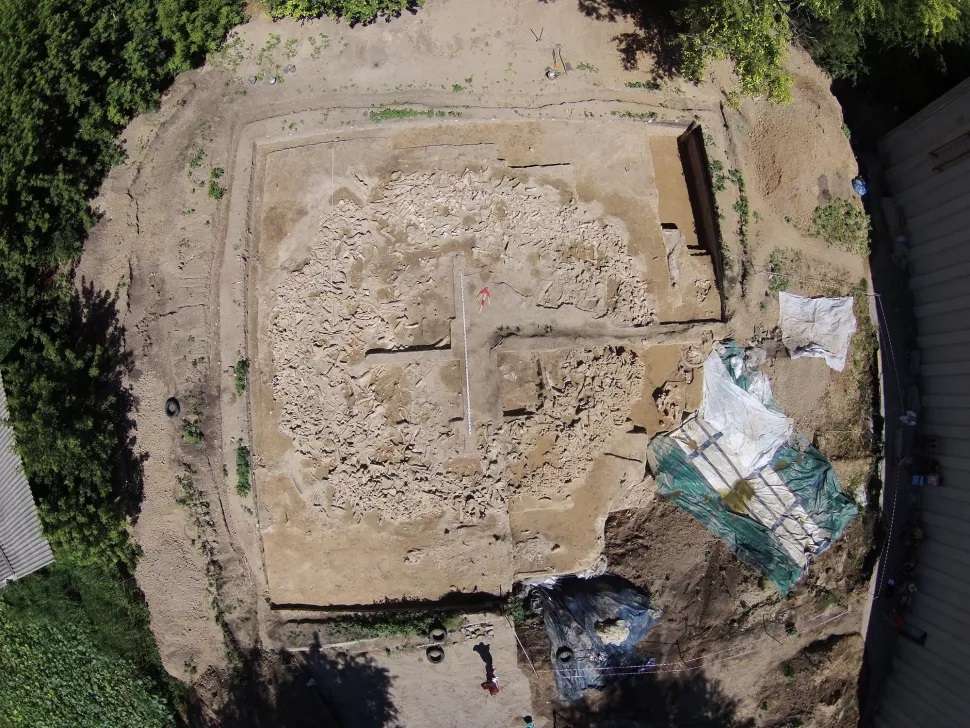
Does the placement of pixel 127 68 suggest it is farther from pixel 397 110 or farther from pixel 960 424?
pixel 960 424

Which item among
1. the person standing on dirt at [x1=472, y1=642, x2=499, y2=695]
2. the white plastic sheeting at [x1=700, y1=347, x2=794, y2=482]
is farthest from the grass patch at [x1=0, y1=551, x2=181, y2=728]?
the white plastic sheeting at [x1=700, y1=347, x2=794, y2=482]

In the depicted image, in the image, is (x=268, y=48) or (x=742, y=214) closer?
(x=742, y=214)

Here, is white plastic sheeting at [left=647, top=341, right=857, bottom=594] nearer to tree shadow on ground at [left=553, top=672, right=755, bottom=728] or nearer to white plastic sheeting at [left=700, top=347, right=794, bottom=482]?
white plastic sheeting at [left=700, top=347, right=794, bottom=482]

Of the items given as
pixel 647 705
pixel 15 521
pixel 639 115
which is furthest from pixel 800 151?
pixel 15 521

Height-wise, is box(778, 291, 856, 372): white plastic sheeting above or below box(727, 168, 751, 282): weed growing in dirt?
below

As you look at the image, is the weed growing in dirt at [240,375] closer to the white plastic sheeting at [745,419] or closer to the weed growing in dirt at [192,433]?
the weed growing in dirt at [192,433]

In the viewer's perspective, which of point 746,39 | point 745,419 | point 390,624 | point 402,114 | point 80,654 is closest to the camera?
point 746,39

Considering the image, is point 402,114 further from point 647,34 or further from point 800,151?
point 800,151
